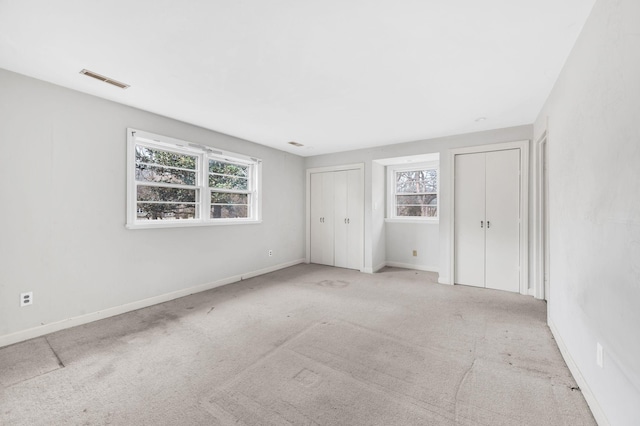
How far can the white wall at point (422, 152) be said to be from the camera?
406 cm

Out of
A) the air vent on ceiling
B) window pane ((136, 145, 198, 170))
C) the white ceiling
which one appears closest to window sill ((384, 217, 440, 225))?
the white ceiling

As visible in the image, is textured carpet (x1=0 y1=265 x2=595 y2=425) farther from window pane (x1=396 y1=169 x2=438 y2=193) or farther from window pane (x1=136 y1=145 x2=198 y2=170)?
window pane (x1=396 y1=169 x2=438 y2=193)

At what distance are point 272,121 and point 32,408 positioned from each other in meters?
3.36

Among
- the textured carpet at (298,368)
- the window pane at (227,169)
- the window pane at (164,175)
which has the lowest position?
the textured carpet at (298,368)

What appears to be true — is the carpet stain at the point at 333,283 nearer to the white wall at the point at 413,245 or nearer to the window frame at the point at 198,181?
the window frame at the point at 198,181

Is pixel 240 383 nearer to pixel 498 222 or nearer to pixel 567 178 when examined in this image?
pixel 567 178

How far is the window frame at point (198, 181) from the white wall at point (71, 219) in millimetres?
87

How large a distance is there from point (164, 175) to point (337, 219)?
10.7 feet

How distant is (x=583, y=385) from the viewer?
178 cm

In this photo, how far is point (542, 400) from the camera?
1723 millimetres

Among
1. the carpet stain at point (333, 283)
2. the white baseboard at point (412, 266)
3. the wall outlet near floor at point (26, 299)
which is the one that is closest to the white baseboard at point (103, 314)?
the wall outlet near floor at point (26, 299)

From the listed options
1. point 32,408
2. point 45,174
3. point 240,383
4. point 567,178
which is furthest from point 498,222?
point 45,174

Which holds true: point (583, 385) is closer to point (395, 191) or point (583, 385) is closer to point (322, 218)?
point (395, 191)

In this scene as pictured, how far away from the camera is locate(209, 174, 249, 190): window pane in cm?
421
